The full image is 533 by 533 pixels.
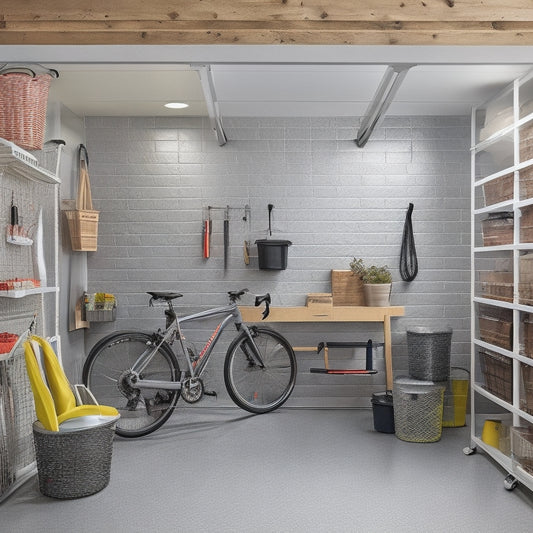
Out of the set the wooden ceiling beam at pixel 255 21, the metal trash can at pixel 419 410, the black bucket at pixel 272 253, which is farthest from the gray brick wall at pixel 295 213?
the wooden ceiling beam at pixel 255 21

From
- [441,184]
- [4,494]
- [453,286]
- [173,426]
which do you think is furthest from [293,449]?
[441,184]

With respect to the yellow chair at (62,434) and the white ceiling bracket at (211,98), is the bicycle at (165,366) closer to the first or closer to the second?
the yellow chair at (62,434)

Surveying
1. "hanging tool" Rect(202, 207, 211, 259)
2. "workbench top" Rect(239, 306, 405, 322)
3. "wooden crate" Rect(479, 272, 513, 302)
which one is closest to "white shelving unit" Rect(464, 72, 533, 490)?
"wooden crate" Rect(479, 272, 513, 302)

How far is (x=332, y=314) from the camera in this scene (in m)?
5.92

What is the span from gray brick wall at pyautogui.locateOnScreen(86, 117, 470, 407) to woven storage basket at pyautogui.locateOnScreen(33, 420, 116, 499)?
92.6 inches

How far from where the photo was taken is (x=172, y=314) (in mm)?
5426

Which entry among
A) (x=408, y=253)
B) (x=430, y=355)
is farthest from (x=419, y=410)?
(x=408, y=253)

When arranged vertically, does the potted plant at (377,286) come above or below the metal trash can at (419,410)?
above

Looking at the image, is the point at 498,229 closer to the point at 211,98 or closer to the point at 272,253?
the point at 211,98

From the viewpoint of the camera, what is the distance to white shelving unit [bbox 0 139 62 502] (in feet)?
12.7

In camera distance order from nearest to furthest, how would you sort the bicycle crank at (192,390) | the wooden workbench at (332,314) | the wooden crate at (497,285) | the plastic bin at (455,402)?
1. the wooden crate at (497,285)
2. the bicycle crank at (192,390)
3. the plastic bin at (455,402)
4. the wooden workbench at (332,314)

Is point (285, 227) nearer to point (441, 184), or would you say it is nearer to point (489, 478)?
point (441, 184)

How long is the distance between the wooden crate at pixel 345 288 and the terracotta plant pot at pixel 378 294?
197mm

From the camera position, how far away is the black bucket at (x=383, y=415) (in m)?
5.26
